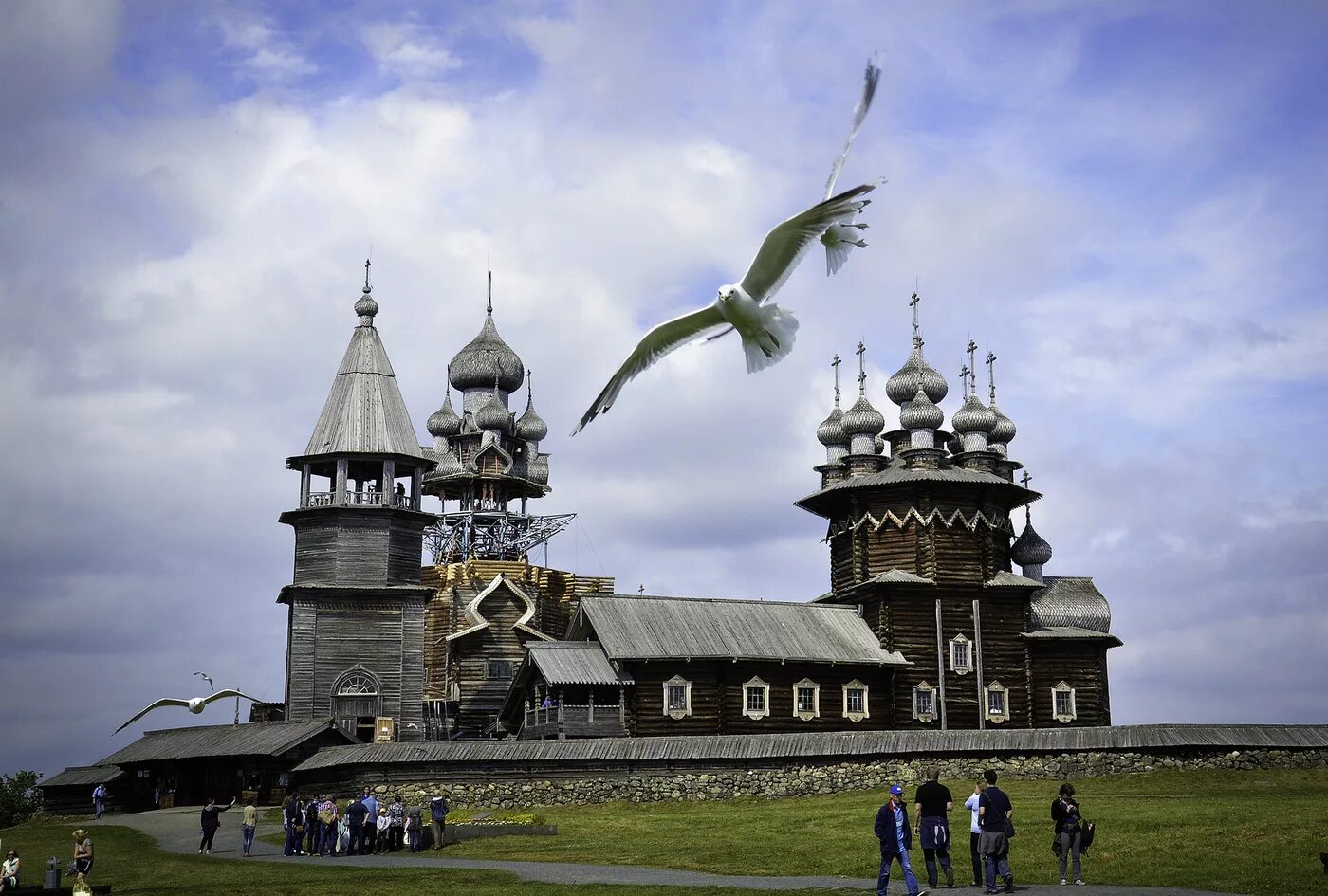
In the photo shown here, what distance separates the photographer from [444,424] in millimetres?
73938

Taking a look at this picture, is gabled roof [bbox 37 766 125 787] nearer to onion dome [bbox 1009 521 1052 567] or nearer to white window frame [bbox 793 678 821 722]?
white window frame [bbox 793 678 821 722]

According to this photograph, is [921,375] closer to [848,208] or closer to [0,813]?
[0,813]

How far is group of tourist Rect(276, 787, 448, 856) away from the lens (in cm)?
3306

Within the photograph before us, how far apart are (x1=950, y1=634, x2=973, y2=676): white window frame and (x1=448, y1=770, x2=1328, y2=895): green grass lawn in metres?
13.7

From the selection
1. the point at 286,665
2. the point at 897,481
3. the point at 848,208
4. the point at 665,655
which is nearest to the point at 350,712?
the point at 286,665

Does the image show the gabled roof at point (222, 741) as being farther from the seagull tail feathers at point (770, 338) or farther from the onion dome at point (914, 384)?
the seagull tail feathers at point (770, 338)

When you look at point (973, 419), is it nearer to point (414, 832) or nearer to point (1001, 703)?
point (1001, 703)

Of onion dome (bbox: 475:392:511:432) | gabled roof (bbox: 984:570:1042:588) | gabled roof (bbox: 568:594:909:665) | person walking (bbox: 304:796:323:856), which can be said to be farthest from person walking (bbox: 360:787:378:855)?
onion dome (bbox: 475:392:511:432)

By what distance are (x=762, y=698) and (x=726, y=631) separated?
265 cm

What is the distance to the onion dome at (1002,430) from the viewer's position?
61625 mm

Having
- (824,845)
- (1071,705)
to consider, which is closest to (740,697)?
(1071,705)

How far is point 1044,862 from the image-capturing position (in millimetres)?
25328

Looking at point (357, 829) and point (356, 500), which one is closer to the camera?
point (357, 829)

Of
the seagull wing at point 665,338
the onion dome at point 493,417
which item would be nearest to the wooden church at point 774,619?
the onion dome at point 493,417
